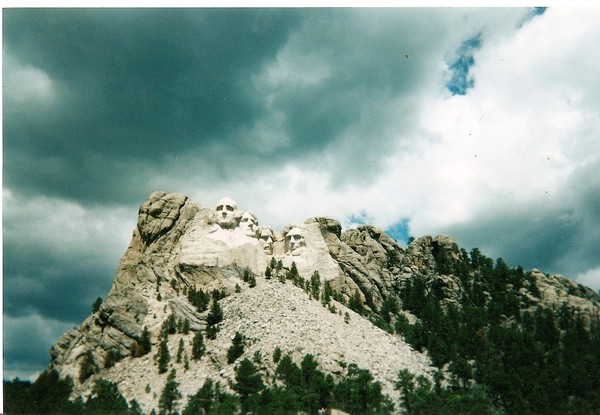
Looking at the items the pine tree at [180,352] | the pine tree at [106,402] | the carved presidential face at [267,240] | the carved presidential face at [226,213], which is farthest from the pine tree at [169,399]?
the carved presidential face at [267,240]

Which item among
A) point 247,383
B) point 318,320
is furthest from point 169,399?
point 318,320

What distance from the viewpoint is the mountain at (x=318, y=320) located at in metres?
41.0

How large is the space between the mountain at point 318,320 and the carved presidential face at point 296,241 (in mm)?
182

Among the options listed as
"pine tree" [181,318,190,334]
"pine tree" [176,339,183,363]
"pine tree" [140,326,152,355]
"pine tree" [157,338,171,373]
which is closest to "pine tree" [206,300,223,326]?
"pine tree" [181,318,190,334]

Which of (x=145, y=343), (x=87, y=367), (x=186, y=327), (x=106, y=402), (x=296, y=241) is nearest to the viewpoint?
(x=106, y=402)

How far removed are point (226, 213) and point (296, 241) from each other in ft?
36.6

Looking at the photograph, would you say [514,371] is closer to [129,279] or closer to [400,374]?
[400,374]

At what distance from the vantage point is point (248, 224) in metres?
68.1

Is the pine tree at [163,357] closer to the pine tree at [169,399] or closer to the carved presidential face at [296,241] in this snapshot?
the pine tree at [169,399]

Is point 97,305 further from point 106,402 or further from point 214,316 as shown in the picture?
point 106,402

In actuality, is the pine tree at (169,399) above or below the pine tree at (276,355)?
below

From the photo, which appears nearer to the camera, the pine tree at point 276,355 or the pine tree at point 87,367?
the pine tree at point 276,355

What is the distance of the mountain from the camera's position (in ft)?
135

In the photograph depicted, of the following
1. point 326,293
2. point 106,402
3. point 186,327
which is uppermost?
point 326,293
